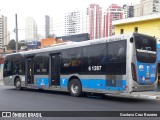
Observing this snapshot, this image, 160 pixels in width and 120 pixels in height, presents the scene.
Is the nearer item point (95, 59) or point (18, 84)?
point (95, 59)

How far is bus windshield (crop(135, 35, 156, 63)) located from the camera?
1359 cm

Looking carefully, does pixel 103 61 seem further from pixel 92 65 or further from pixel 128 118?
pixel 128 118

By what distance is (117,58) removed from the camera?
13.8 metres

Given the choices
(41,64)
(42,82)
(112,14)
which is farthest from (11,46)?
(42,82)

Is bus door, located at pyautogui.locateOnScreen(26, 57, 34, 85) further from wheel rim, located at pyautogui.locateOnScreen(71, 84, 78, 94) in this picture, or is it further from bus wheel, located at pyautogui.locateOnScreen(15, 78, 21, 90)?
wheel rim, located at pyautogui.locateOnScreen(71, 84, 78, 94)

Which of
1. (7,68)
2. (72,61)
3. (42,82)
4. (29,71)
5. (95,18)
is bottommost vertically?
(42,82)

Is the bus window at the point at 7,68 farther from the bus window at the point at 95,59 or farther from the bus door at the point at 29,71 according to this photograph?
the bus window at the point at 95,59

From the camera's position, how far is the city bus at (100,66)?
1335 cm

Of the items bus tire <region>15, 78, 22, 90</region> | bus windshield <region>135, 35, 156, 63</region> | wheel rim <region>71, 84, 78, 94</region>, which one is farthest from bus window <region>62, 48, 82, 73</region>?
bus tire <region>15, 78, 22, 90</region>

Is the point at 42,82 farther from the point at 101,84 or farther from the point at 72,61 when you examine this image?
Result: the point at 101,84

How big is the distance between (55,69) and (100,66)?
426cm

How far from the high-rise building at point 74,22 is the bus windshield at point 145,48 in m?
22.4

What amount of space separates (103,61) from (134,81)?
2.25m

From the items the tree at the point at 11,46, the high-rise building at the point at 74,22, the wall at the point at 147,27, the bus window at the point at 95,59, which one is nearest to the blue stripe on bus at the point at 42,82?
the bus window at the point at 95,59
